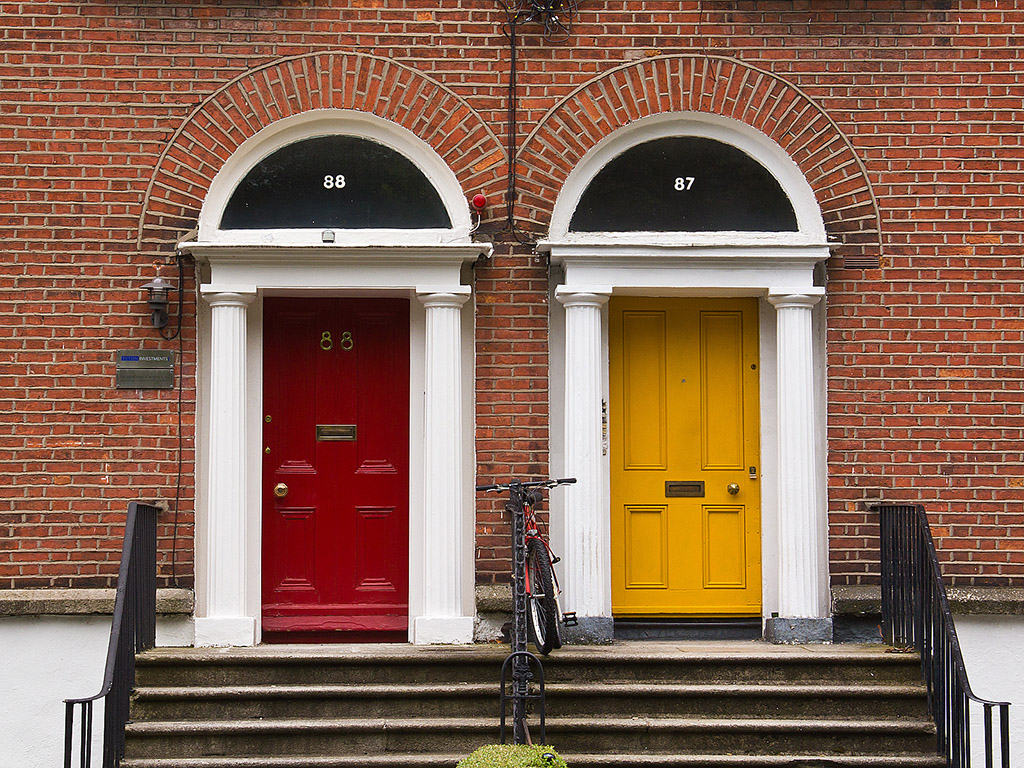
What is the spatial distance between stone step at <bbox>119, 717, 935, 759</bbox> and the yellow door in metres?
1.15

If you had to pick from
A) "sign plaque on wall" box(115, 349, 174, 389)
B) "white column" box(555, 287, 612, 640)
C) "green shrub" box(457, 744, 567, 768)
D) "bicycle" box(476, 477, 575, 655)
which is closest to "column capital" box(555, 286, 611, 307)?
"white column" box(555, 287, 612, 640)

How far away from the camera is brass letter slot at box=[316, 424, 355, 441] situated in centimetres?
698

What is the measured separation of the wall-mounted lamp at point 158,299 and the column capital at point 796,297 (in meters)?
3.65

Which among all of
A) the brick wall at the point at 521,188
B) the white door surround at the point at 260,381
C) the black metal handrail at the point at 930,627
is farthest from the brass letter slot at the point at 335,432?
the black metal handrail at the point at 930,627

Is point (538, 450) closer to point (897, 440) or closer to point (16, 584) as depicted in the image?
point (897, 440)

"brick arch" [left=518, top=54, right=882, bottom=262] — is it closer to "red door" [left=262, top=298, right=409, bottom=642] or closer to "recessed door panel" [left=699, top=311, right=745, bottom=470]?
"recessed door panel" [left=699, top=311, right=745, bottom=470]

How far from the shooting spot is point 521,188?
6.82 metres

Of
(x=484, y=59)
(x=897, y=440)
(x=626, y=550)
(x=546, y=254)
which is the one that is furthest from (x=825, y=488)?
(x=484, y=59)

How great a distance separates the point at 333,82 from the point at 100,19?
1459 millimetres

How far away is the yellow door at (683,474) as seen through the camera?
22.9 feet

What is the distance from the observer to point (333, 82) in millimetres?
6762

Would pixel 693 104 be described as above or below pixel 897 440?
above

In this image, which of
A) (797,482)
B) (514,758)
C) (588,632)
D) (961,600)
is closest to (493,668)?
(588,632)

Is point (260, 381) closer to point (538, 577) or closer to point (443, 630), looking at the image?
point (443, 630)
